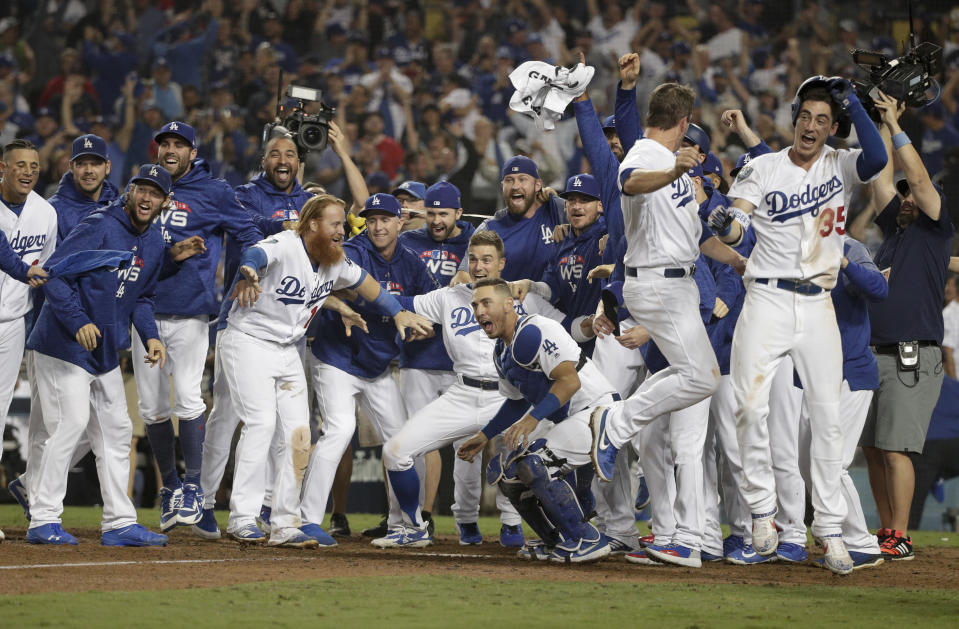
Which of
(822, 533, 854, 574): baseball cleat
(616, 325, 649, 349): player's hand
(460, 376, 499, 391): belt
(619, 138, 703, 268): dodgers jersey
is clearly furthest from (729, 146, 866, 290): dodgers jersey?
(460, 376, 499, 391): belt

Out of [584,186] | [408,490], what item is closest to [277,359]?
[408,490]

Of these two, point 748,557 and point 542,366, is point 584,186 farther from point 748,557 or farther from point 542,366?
point 748,557

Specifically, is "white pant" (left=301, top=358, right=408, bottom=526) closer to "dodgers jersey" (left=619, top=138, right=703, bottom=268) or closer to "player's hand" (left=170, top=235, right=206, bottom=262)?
"player's hand" (left=170, top=235, right=206, bottom=262)

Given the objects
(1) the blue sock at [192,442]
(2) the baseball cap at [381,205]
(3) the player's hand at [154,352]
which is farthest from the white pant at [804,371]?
(1) the blue sock at [192,442]

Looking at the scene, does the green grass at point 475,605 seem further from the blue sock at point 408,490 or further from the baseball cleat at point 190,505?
the baseball cleat at point 190,505

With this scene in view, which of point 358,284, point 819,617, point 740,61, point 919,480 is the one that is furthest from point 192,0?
point 819,617

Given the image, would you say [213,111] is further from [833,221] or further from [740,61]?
[833,221]
